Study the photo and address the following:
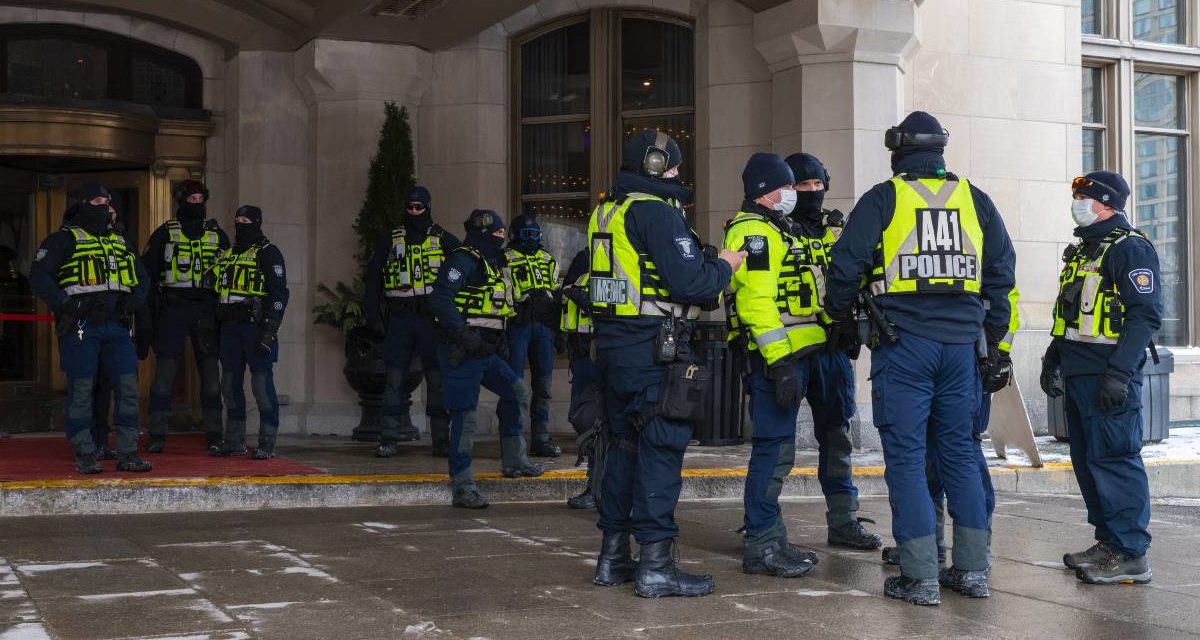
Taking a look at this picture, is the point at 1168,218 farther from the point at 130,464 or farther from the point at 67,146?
the point at 67,146

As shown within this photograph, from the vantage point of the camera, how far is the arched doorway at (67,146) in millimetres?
13023

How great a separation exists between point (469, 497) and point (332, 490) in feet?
3.34

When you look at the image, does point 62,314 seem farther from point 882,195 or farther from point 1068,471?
point 1068,471

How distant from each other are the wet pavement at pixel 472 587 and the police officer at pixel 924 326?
277mm

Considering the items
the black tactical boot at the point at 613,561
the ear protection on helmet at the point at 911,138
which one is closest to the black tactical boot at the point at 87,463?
the black tactical boot at the point at 613,561

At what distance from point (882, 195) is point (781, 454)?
1478 millimetres

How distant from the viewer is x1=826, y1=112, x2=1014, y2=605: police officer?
5980mm

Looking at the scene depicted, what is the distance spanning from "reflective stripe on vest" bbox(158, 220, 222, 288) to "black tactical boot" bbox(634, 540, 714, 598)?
6.09 m

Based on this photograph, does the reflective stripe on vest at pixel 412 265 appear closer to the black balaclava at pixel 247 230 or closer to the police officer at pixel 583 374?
the black balaclava at pixel 247 230

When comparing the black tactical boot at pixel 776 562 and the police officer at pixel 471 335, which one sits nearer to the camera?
the black tactical boot at pixel 776 562

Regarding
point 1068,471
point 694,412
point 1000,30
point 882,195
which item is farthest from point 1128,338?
point 1000,30

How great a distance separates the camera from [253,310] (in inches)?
414

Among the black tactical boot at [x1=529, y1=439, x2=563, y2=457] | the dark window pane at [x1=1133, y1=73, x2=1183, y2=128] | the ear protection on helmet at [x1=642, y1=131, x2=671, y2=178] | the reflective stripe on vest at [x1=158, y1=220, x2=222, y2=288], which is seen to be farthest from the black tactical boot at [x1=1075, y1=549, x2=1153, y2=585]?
the dark window pane at [x1=1133, y1=73, x2=1183, y2=128]

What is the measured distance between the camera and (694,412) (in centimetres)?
595
